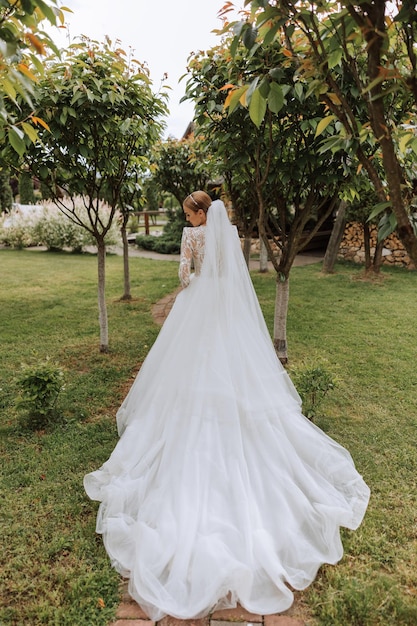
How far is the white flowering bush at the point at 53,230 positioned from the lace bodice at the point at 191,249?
1174 centimetres

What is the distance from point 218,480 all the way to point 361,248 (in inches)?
419

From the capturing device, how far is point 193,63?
4.14 m

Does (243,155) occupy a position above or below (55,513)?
above

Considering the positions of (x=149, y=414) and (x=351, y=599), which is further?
(x=149, y=414)

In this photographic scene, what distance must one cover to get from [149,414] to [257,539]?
4.09ft

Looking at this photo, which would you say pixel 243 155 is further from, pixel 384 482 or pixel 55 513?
pixel 55 513

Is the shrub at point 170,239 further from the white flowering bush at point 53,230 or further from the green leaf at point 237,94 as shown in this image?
the green leaf at point 237,94

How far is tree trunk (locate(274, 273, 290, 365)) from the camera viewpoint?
16.9 feet

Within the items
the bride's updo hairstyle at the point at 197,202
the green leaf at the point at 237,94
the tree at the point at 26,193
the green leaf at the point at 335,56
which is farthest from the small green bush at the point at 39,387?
the tree at the point at 26,193

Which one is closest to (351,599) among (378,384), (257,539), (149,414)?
(257,539)

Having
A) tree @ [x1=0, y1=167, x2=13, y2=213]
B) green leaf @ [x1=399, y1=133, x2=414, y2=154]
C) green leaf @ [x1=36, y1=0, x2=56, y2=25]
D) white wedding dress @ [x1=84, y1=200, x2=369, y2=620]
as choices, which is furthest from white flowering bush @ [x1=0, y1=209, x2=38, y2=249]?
green leaf @ [x1=399, y1=133, x2=414, y2=154]

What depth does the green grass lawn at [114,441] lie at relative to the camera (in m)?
2.27

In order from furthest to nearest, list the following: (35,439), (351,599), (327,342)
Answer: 1. (327,342)
2. (35,439)
3. (351,599)

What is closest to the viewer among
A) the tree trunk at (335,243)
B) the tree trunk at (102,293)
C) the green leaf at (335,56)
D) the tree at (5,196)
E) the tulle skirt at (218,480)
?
the green leaf at (335,56)
